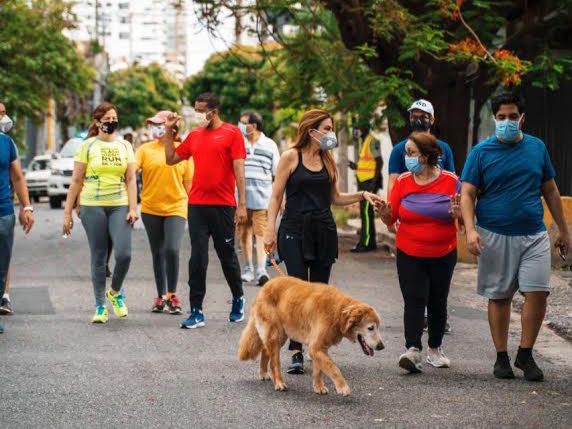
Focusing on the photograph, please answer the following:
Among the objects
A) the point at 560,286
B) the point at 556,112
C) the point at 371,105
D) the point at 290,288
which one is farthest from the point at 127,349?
the point at 556,112

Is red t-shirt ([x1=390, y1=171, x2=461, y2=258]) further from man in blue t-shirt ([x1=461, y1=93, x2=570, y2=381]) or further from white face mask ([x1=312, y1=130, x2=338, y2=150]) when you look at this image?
white face mask ([x1=312, y1=130, x2=338, y2=150])

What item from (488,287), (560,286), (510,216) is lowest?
(560,286)

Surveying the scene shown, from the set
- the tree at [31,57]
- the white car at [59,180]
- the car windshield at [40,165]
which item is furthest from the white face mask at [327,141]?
the car windshield at [40,165]

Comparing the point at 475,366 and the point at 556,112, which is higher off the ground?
the point at 556,112

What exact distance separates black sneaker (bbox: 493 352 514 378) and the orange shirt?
417 cm

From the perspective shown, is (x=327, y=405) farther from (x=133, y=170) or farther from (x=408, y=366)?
(x=133, y=170)

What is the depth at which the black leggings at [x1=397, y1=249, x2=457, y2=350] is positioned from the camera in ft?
27.8

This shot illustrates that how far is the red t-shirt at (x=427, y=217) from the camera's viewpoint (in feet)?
27.7

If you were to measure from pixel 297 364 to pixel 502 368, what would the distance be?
142 cm

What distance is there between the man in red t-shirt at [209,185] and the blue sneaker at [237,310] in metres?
0.41

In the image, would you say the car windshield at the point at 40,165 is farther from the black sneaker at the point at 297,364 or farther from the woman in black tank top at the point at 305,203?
the black sneaker at the point at 297,364

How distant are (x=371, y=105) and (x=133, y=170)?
6504 mm

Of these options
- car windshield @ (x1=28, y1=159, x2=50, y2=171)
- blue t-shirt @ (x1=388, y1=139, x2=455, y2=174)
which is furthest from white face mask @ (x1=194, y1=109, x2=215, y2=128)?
car windshield @ (x1=28, y1=159, x2=50, y2=171)

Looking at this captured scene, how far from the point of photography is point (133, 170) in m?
11.0
